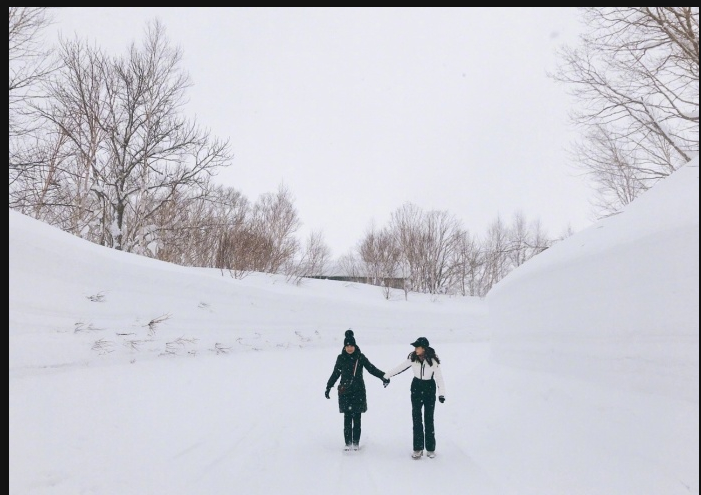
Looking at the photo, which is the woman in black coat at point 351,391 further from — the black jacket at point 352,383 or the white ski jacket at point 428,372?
the white ski jacket at point 428,372

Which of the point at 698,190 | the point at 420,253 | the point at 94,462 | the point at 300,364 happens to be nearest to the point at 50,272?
the point at 94,462

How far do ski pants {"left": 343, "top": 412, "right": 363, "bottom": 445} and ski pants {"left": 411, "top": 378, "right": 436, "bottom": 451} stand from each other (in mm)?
801

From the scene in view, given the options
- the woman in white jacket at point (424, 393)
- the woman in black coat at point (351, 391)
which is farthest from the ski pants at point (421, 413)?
the woman in black coat at point (351, 391)

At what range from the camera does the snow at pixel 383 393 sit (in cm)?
370

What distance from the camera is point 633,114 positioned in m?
11.4

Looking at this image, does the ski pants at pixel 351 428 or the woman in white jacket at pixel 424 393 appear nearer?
the woman in white jacket at pixel 424 393

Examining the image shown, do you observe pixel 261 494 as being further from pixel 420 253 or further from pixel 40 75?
pixel 420 253

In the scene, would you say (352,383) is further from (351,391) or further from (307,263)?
(307,263)

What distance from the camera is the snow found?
3.70 meters

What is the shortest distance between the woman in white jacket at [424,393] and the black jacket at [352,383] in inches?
24.7

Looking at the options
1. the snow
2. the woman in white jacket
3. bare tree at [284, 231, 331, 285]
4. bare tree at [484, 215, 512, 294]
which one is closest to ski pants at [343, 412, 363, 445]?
the snow

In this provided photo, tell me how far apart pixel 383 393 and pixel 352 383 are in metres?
4.04

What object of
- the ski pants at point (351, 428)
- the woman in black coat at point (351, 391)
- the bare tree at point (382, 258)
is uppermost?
the bare tree at point (382, 258)

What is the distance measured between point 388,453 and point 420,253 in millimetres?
29389
